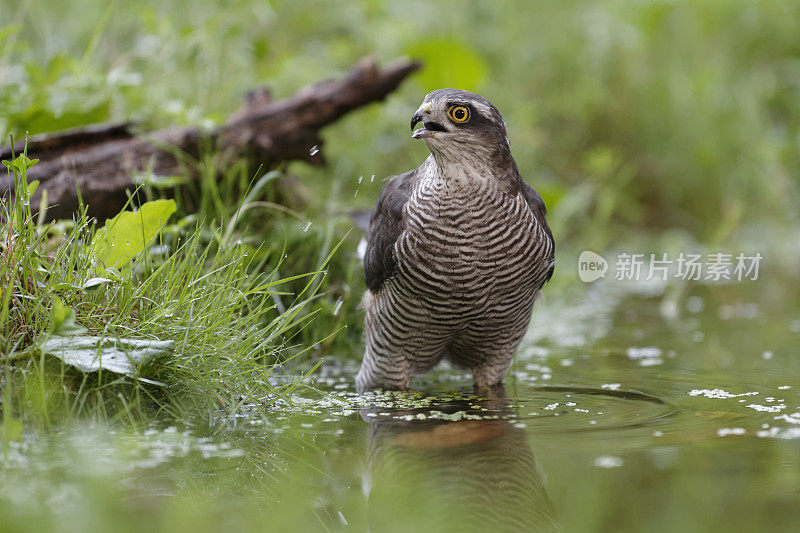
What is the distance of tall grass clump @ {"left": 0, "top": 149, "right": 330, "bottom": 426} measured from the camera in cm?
304

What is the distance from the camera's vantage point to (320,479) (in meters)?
2.72

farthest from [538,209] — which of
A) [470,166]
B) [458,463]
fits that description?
[458,463]

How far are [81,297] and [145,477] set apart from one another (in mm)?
939

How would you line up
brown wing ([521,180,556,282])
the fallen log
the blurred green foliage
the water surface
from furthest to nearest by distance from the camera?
the blurred green foliage < the fallen log < brown wing ([521,180,556,282]) < the water surface

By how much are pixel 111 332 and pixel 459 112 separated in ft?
5.11

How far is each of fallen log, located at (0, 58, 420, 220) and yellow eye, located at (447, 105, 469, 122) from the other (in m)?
0.85

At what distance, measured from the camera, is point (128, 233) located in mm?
3482

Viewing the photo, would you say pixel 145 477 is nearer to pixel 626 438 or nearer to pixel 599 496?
pixel 599 496

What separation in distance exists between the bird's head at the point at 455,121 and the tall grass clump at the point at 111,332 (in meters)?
0.69

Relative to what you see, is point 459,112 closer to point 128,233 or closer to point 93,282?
point 128,233

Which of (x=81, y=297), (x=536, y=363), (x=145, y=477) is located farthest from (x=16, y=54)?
(x=145, y=477)

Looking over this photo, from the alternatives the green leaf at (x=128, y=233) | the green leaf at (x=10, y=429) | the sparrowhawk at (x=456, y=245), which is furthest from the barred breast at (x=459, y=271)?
the green leaf at (x=10, y=429)

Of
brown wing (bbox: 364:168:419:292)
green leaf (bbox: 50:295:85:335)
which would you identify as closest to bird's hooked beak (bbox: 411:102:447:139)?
brown wing (bbox: 364:168:419:292)

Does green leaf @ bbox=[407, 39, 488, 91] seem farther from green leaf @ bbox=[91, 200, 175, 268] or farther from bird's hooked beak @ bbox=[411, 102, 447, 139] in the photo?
green leaf @ bbox=[91, 200, 175, 268]
